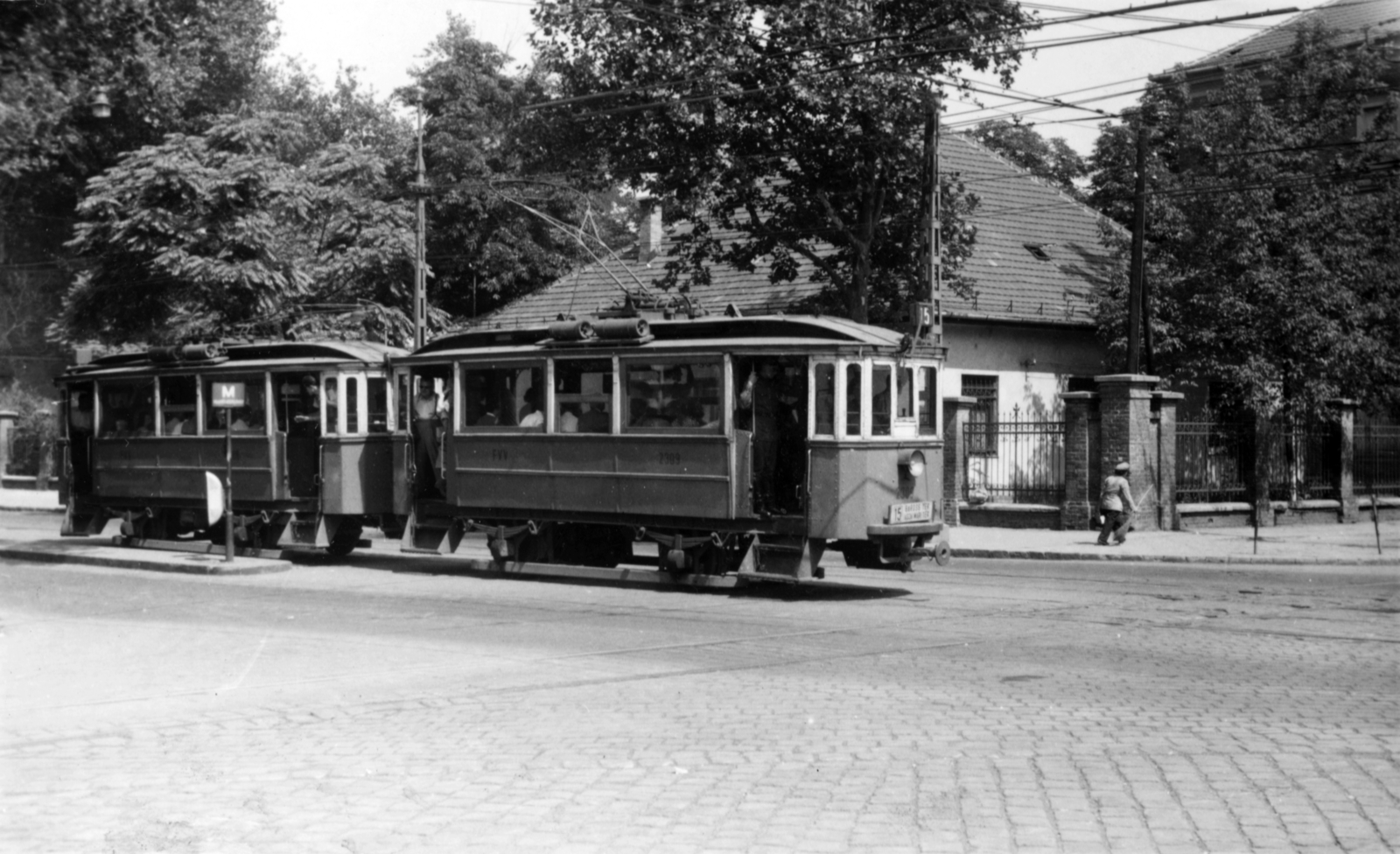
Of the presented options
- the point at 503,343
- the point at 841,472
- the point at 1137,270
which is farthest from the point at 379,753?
the point at 1137,270

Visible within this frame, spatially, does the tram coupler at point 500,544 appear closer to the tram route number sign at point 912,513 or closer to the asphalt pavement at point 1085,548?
the asphalt pavement at point 1085,548

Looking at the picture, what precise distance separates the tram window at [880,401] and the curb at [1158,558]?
8.64 meters

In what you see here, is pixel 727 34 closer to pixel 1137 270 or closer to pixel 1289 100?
pixel 1137 270

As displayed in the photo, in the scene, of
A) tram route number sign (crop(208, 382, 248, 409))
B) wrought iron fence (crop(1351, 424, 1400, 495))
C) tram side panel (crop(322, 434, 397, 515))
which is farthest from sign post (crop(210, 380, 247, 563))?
wrought iron fence (crop(1351, 424, 1400, 495))

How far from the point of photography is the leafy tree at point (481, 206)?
4600 cm

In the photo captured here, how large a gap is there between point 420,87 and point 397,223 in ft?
29.2

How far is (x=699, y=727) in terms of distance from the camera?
29.3 feet

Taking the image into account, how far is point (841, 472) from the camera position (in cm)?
1606

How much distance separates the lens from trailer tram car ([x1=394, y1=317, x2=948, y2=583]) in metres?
16.3

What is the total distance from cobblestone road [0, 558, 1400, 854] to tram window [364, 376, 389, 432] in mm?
5776

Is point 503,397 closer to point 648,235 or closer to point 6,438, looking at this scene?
point 648,235

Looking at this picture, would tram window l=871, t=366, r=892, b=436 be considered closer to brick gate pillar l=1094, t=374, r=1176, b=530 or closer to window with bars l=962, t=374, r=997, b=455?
brick gate pillar l=1094, t=374, r=1176, b=530

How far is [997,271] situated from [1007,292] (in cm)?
84

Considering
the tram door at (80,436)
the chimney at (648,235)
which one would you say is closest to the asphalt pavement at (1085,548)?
the tram door at (80,436)
